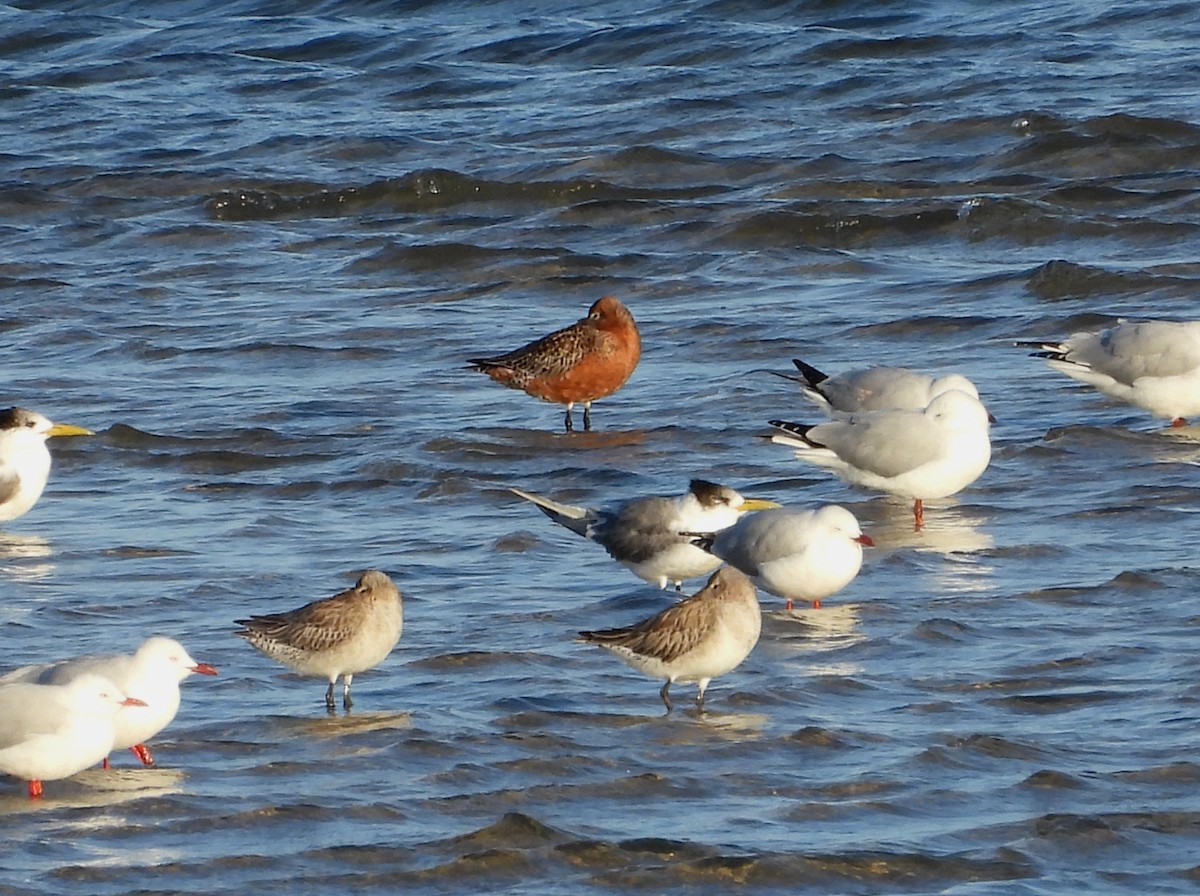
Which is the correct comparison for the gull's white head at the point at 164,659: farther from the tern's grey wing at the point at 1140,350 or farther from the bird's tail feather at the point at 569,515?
the tern's grey wing at the point at 1140,350

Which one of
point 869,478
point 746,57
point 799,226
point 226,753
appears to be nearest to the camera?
point 226,753

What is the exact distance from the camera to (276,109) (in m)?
22.1

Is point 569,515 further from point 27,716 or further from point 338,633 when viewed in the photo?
point 27,716

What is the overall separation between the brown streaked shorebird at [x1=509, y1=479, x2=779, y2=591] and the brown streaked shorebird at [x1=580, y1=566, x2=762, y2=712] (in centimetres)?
114

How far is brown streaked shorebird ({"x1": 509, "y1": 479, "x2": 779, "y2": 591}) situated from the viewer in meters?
8.30

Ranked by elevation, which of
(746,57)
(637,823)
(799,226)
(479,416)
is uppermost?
(746,57)

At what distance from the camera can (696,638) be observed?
6.89 m

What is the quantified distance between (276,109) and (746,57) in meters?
4.59

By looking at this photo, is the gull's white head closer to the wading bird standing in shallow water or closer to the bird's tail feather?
the bird's tail feather

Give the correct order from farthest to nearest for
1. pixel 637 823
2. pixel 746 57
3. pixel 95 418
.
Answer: pixel 746 57
pixel 95 418
pixel 637 823

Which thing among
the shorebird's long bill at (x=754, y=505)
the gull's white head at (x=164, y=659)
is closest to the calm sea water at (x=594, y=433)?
the gull's white head at (x=164, y=659)

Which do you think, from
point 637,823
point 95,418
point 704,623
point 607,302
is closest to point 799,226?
point 607,302

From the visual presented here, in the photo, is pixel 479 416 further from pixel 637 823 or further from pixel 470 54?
pixel 470 54

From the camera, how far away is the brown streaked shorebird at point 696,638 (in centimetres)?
690
